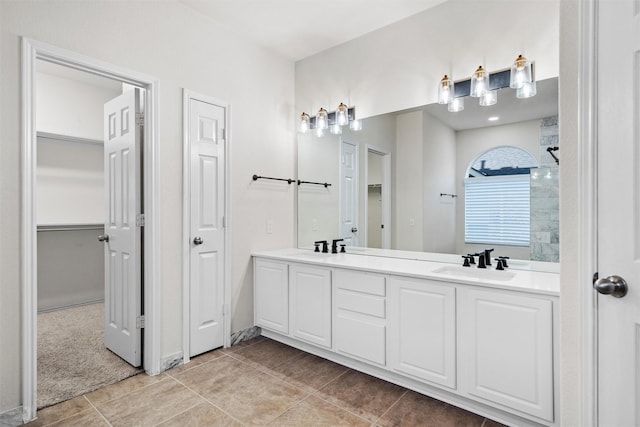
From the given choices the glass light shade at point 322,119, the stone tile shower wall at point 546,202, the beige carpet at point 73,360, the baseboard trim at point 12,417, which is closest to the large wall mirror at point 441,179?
the stone tile shower wall at point 546,202

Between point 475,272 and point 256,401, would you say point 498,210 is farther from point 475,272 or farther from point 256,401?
point 256,401

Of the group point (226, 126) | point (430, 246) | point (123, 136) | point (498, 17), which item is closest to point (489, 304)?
point (430, 246)

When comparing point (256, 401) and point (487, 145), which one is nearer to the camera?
point (256, 401)

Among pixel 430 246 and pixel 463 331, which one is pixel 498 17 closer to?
pixel 430 246

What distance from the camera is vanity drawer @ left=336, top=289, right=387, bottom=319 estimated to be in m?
2.26

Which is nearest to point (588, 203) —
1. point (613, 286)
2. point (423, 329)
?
point (613, 286)

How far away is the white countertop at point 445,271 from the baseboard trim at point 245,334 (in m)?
0.69

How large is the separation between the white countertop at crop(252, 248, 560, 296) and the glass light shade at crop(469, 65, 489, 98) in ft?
3.86

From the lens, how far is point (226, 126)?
2.91 m

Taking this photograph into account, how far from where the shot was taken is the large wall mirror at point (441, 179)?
2.14 meters

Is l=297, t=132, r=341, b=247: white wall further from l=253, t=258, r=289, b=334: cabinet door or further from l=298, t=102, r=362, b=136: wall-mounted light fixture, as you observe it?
l=253, t=258, r=289, b=334: cabinet door

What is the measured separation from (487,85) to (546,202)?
2.83 feet

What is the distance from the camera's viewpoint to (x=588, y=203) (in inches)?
49.4

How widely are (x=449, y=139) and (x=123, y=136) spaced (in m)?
2.45
